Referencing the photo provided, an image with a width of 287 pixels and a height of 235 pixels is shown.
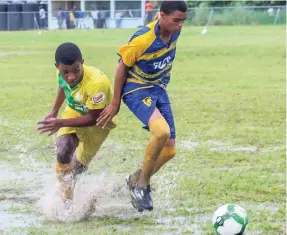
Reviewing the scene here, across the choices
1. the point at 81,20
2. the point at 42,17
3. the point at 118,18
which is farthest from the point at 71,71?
the point at 118,18

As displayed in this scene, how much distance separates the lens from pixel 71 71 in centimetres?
577

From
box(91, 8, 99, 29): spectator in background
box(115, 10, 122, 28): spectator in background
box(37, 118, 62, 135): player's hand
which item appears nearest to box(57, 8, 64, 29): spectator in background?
box(91, 8, 99, 29): spectator in background

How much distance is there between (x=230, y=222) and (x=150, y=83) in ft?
4.96

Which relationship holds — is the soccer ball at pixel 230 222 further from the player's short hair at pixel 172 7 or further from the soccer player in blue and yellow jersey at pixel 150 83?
the player's short hair at pixel 172 7

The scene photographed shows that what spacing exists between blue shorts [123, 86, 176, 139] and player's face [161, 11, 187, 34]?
0.53 meters

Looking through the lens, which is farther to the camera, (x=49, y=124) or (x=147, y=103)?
(x=147, y=103)

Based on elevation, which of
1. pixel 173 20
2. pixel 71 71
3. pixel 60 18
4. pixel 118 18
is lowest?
pixel 118 18

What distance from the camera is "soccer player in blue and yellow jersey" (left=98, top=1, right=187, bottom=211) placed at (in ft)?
19.5

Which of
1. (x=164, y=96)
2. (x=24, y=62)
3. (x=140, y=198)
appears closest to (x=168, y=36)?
(x=164, y=96)

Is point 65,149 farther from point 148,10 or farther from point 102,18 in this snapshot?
point 102,18

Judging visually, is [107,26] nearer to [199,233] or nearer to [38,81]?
[38,81]

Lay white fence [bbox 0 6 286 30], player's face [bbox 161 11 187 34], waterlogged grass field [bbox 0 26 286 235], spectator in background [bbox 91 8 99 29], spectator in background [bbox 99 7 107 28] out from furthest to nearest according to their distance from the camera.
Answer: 1. spectator in background [bbox 99 7 107 28]
2. spectator in background [bbox 91 8 99 29]
3. white fence [bbox 0 6 286 30]
4. player's face [bbox 161 11 187 34]
5. waterlogged grass field [bbox 0 26 286 235]

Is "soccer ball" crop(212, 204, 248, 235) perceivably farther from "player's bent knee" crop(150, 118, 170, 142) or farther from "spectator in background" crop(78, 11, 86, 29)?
"spectator in background" crop(78, 11, 86, 29)

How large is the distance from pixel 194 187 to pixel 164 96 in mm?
1085
